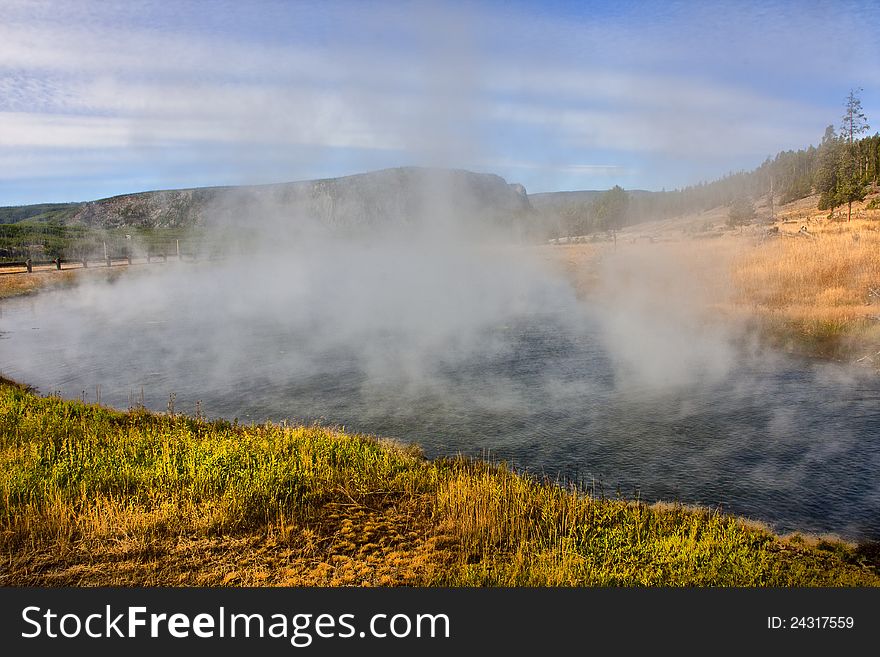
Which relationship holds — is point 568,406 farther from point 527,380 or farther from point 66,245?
point 66,245

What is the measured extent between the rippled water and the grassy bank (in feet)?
3.66

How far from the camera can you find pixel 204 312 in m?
26.4

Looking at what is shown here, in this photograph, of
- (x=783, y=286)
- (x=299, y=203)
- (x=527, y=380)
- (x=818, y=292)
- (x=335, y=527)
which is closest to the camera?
(x=335, y=527)

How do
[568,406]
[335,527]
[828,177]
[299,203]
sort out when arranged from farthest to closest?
[299,203] < [828,177] < [568,406] < [335,527]

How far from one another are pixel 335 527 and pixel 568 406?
6.03m

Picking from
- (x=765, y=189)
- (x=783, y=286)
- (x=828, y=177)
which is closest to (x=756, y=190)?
(x=765, y=189)

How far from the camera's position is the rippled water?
7.97 meters

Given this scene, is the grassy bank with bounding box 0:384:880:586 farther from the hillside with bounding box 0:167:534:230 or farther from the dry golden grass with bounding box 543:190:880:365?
the hillside with bounding box 0:167:534:230

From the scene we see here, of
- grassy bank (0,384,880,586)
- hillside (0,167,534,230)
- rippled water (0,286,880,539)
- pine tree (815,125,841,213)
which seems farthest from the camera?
hillside (0,167,534,230)

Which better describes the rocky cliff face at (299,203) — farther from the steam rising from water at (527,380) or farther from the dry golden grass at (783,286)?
the steam rising from water at (527,380)

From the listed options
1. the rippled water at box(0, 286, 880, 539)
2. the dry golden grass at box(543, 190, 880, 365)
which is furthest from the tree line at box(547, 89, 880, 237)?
the rippled water at box(0, 286, 880, 539)

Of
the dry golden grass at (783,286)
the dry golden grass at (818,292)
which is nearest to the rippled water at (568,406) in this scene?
the dry golden grass at (818,292)

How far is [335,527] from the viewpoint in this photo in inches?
259

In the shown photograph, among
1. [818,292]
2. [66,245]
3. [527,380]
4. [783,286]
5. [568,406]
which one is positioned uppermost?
[66,245]
